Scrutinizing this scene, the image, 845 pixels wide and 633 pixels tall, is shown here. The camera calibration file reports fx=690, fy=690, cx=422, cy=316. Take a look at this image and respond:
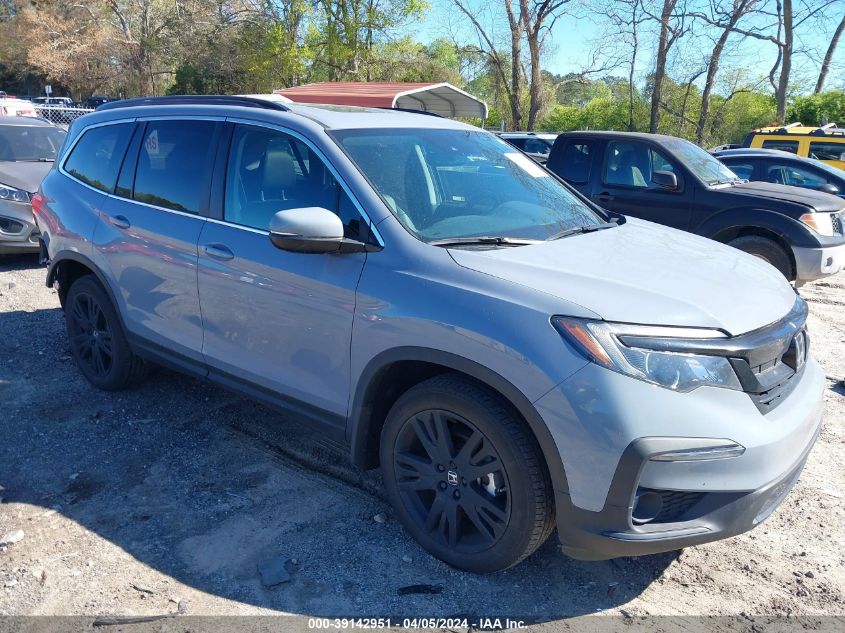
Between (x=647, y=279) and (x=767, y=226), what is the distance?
18.0ft

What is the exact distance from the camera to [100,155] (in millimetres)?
4547

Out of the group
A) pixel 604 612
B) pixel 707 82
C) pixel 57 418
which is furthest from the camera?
pixel 707 82

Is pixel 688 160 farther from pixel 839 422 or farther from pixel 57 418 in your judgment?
pixel 57 418

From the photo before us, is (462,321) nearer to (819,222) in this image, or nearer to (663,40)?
(819,222)

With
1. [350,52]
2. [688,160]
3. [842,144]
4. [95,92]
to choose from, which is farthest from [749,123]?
[95,92]

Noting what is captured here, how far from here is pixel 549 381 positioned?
244 cm

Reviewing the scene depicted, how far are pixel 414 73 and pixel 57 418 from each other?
88.6 ft

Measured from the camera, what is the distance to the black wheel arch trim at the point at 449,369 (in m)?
2.50

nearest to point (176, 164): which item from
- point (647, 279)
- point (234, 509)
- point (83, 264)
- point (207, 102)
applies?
point (207, 102)

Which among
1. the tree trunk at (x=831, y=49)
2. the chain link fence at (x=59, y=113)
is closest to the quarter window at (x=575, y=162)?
the chain link fence at (x=59, y=113)

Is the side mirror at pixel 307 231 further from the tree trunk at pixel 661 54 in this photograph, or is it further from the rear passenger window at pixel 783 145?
the tree trunk at pixel 661 54

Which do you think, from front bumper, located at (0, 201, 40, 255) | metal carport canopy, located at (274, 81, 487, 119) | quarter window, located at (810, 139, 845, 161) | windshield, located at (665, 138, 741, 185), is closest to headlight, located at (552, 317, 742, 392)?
windshield, located at (665, 138, 741, 185)

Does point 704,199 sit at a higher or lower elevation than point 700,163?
lower

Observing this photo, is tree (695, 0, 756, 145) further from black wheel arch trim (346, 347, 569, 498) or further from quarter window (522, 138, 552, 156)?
black wheel arch trim (346, 347, 569, 498)
